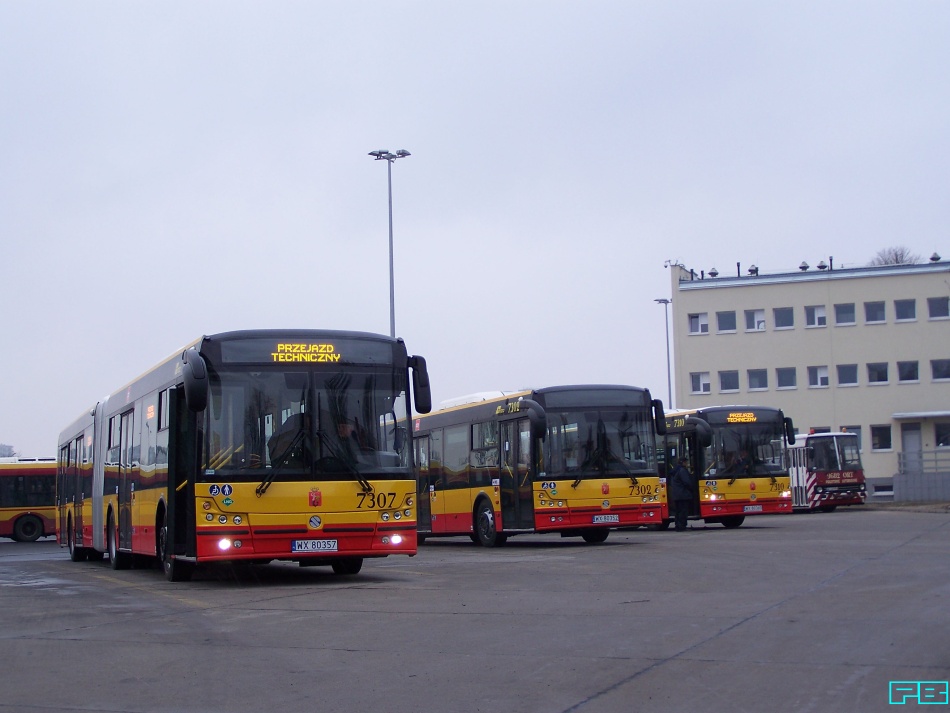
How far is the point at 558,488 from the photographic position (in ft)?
73.9

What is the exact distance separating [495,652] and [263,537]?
261 inches

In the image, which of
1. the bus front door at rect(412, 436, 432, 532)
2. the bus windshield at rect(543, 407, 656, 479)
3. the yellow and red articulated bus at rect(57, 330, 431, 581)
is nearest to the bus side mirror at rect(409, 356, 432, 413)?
the yellow and red articulated bus at rect(57, 330, 431, 581)

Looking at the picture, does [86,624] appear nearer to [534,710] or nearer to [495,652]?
[495,652]

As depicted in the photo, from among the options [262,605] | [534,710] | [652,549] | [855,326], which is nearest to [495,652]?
[534,710]

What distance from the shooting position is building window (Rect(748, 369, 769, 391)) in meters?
68.1

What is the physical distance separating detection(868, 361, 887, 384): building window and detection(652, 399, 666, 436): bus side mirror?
4596cm

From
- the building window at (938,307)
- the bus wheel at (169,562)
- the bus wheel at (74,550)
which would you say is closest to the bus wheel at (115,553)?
the bus wheel at (169,562)

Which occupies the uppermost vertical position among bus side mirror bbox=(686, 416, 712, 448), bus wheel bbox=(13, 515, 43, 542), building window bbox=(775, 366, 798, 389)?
building window bbox=(775, 366, 798, 389)

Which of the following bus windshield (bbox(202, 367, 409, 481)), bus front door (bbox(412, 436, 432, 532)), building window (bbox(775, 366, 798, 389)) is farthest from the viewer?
building window (bbox(775, 366, 798, 389))

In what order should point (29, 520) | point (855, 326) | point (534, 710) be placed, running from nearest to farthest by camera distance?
1. point (534, 710)
2. point (29, 520)
3. point (855, 326)

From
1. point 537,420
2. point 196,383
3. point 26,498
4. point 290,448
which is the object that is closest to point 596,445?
point 537,420

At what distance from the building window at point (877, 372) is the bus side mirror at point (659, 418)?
151ft

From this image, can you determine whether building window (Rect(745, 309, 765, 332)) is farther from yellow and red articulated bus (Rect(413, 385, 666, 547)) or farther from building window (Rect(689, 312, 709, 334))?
yellow and red articulated bus (Rect(413, 385, 666, 547))

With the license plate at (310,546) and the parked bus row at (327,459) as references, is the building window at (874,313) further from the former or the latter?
the license plate at (310,546)
